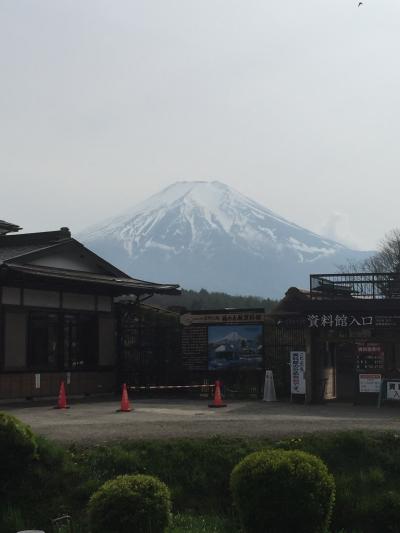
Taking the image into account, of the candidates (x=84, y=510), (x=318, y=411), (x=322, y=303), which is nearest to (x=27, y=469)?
(x=84, y=510)

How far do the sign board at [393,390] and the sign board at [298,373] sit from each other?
2711mm

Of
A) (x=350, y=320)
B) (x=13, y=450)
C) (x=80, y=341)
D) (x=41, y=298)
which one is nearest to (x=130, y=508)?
(x=13, y=450)

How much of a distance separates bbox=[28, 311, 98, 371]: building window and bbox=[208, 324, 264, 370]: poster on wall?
13.7ft

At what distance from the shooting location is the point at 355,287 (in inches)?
910

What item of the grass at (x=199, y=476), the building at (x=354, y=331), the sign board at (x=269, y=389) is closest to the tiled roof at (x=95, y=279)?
the sign board at (x=269, y=389)

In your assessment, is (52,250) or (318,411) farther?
(52,250)

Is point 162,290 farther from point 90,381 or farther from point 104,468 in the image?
point 104,468

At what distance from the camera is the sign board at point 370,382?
21.8 m

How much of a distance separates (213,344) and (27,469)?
A: 1529 cm

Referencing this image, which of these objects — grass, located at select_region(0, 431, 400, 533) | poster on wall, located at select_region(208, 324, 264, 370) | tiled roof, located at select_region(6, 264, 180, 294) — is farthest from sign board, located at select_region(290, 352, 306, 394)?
grass, located at select_region(0, 431, 400, 533)

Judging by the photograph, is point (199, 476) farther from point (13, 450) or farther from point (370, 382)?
point (370, 382)

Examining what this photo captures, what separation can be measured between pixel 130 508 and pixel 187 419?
30.2 feet

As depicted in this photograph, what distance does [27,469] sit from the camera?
1109 cm

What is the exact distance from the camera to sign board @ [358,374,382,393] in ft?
71.6
